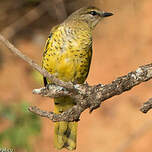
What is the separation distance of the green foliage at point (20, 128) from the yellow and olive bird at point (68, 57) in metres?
0.72

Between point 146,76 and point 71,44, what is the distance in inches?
30.4

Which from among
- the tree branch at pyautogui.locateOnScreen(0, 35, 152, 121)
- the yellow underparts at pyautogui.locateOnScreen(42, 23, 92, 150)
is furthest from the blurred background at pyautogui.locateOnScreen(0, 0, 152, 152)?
the tree branch at pyautogui.locateOnScreen(0, 35, 152, 121)

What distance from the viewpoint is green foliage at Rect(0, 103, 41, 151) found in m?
4.12

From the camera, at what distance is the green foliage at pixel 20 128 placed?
4.12 metres

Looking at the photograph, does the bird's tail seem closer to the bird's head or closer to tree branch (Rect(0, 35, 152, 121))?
the bird's head

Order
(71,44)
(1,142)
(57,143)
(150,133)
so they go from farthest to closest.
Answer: (150,133) < (1,142) < (57,143) < (71,44)

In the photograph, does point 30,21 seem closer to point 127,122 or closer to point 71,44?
point 127,122

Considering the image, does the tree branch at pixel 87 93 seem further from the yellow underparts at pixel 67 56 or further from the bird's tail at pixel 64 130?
the bird's tail at pixel 64 130

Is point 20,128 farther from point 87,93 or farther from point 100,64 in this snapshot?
A: point 100,64

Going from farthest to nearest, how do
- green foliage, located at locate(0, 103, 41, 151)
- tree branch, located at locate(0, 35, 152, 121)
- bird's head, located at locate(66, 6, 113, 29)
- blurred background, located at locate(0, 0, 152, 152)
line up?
blurred background, located at locate(0, 0, 152, 152) < green foliage, located at locate(0, 103, 41, 151) < bird's head, located at locate(66, 6, 113, 29) < tree branch, located at locate(0, 35, 152, 121)

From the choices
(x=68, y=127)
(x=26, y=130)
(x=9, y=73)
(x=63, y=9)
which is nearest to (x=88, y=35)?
(x=68, y=127)

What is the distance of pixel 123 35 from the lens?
21.3 ft

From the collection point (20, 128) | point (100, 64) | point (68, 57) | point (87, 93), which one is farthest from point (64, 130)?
point (100, 64)

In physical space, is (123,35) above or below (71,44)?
above
